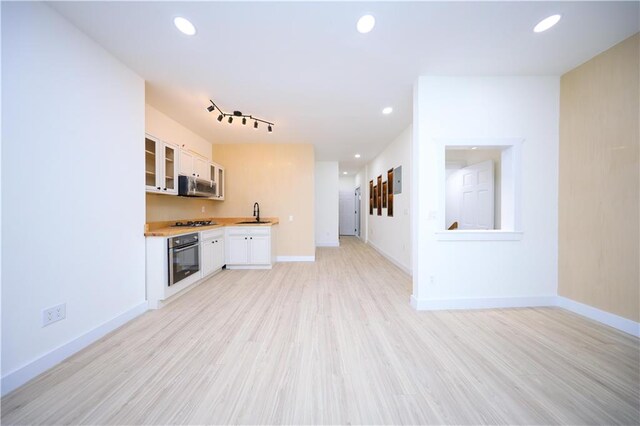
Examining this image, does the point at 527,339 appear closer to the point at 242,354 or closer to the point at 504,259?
the point at 504,259

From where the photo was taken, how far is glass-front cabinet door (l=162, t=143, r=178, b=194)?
320 cm

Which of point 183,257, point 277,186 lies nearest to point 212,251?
point 183,257

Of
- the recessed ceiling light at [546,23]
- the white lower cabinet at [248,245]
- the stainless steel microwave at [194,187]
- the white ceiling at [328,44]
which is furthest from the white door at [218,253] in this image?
the recessed ceiling light at [546,23]

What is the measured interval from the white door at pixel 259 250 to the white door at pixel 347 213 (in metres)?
5.78

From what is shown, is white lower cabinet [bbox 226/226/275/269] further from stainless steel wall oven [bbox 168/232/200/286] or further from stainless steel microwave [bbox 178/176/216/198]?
stainless steel wall oven [bbox 168/232/200/286]

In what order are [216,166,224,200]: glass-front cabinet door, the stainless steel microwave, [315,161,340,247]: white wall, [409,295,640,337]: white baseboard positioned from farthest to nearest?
[315,161,340,247]: white wall, [216,166,224,200]: glass-front cabinet door, the stainless steel microwave, [409,295,640,337]: white baseboard

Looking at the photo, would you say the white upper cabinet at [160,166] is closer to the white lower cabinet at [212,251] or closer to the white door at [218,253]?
the white lower cabinet at [212,251]

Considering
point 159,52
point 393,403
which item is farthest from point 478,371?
point 159,52

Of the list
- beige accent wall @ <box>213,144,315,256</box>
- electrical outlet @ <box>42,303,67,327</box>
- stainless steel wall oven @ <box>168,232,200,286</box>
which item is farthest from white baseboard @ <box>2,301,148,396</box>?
beige accent wall @ <box>213,144,315,256</box>

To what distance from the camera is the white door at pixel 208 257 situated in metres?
3.53

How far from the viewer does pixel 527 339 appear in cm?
198

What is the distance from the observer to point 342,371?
1580 mm

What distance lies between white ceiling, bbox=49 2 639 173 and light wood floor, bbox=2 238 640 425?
2.71 m

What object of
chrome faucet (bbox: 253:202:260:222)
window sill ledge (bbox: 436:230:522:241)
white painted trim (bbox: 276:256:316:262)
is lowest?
white painted trim (bbox: 276:256:316:262)
